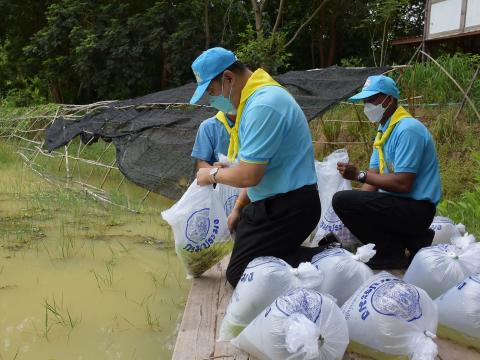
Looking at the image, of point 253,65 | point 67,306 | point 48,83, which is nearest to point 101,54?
point 48,83

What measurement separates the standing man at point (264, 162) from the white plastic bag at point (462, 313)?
0.65 metres

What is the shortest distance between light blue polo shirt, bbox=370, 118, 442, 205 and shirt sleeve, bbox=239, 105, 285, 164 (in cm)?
85

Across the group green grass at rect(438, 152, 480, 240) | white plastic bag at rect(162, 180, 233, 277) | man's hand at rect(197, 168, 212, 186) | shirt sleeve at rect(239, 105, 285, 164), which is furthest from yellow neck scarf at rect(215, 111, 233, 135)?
green grass at rect(438, 152, 480, 240)

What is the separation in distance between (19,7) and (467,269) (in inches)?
608

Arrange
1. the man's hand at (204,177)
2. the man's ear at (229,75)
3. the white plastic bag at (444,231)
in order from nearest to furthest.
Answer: the man's ear at (229,75) → the man's hand at (204,177) → the white plastic bag at (444,231)

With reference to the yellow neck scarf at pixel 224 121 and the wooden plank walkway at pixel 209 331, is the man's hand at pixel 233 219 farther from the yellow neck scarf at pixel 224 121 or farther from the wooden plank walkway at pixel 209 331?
the yellow neck scarf at pixel 224 121

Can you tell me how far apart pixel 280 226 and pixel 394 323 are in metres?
0.72

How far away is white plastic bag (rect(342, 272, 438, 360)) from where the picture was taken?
1.85 meters

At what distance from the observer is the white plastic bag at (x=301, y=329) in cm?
168

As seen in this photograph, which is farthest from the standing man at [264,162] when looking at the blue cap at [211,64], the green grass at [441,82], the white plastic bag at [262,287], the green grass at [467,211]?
the green grass at [441,82]

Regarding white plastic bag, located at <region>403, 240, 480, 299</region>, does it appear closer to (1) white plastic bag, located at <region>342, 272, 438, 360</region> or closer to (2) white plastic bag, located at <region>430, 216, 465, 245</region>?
(1) white plastic bag, located at <region>342, 272, 438, 360</region>

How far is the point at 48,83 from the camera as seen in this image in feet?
49.6

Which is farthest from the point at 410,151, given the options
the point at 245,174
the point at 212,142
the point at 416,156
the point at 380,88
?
the point at 212,142

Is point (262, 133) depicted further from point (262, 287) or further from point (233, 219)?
point (233, 219)
